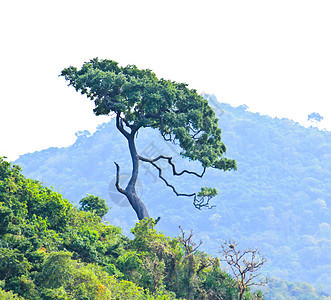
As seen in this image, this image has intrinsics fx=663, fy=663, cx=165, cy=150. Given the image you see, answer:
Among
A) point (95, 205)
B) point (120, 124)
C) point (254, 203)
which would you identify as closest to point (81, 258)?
point (120, 124)

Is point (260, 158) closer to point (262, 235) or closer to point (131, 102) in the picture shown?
point (262, 235)

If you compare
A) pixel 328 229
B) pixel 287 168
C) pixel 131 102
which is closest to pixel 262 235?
pixel 328 229

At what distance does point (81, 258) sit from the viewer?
67.7 ft

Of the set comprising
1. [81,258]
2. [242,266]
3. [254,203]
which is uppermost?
[254,203]

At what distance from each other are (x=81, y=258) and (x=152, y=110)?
6203 millimetres

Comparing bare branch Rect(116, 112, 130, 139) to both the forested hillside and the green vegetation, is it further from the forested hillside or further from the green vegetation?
the forested hillside

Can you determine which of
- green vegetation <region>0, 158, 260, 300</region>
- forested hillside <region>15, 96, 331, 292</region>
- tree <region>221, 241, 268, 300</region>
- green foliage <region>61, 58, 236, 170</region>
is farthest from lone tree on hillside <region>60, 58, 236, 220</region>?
forested hillside <region>15, 96, 331, 292</region>

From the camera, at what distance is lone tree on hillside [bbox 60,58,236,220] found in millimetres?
23828

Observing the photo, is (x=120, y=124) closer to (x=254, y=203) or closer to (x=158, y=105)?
(x=158, y=105)

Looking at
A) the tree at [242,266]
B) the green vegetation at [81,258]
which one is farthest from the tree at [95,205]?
the tree at [242,266]

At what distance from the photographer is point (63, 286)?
1700 centimetres

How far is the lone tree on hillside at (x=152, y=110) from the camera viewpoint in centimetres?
2383

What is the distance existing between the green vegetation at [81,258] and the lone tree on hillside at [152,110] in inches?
72.9

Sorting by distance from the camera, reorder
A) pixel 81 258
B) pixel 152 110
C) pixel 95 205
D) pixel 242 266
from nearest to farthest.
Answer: pixel 242 266 → pixel 81 258 → pixel 152 110 → pixel 95 205
